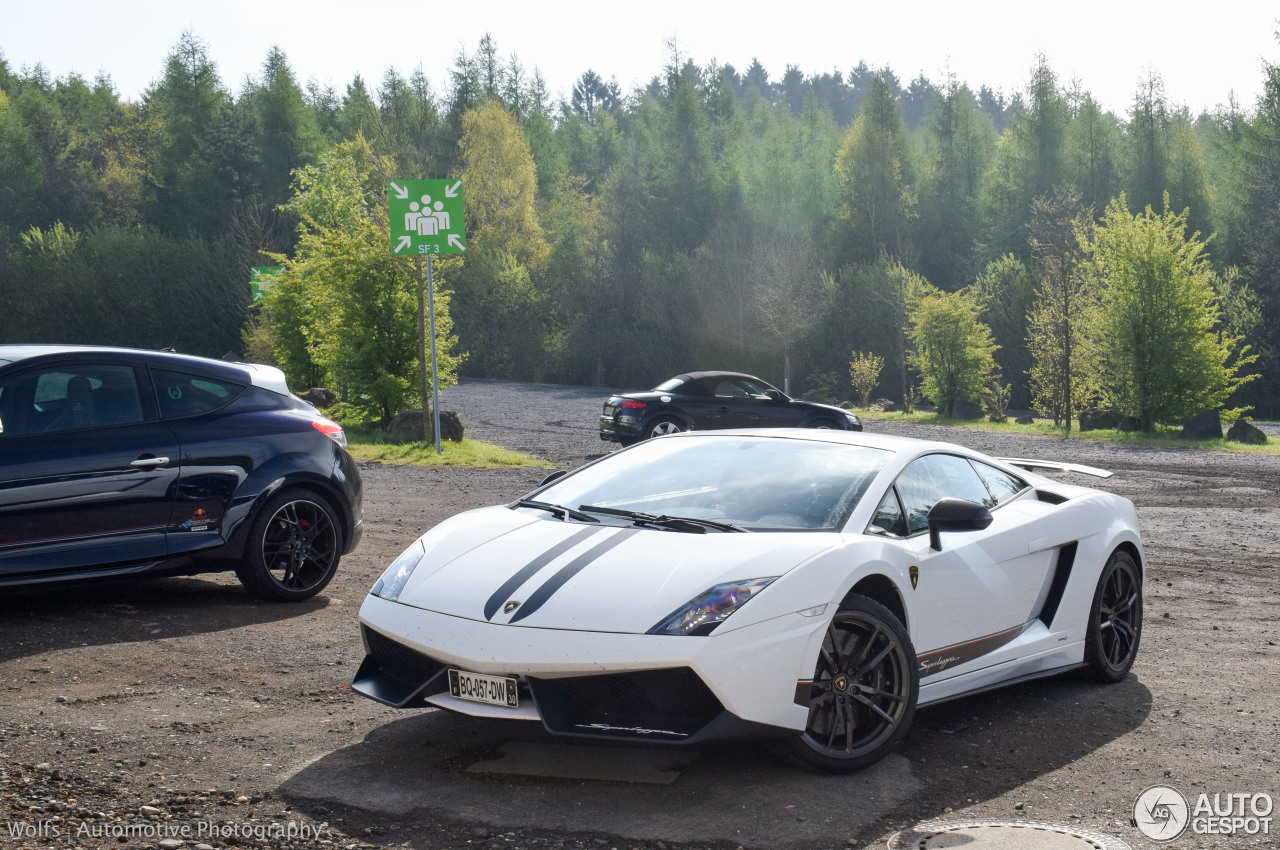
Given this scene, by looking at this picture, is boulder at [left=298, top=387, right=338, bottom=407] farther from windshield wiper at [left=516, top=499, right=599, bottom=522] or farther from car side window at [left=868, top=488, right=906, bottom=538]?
car side window at [left=868, top=488, right=906, bottom=538]

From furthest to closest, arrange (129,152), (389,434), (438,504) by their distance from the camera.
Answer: (129,152)
(389,434)
(438,504)

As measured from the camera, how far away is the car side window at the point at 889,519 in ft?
16.1

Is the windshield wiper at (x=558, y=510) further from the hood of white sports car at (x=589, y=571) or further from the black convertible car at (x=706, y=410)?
the black convertible car at (x=706, y=410)

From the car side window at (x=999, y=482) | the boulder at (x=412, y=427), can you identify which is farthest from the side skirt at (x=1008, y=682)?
the boulder at (x=412, y=427)

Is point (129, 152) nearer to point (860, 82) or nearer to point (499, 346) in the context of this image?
point (499, 346)

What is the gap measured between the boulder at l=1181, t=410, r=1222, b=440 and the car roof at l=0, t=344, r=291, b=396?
28.2m

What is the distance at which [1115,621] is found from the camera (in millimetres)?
6148

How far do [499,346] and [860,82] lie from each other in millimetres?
119080

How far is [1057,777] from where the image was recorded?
450cm

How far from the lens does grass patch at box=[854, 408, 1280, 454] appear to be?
2806 centimetres

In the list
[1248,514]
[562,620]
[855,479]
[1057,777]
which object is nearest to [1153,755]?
[1057,777]

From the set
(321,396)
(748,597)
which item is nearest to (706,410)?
(321,396)

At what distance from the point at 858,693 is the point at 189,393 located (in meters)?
4.81

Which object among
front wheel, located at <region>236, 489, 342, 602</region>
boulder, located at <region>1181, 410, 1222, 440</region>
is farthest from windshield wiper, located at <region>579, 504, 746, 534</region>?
boulder, located at <region>1181, 410, 1222, 440</region>
